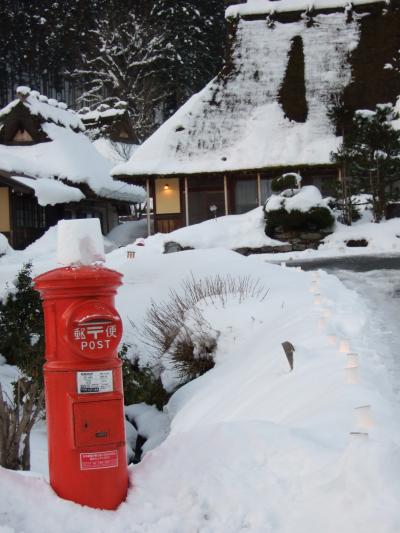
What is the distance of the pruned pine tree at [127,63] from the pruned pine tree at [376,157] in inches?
907

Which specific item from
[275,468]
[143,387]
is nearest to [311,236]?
[143,387]

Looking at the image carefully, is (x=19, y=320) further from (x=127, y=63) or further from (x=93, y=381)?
(x=127, y=63)

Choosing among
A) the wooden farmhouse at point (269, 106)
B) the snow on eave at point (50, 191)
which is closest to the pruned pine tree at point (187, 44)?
the wooden farmhouse at point (269, 106)

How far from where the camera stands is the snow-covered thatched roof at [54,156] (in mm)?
32969

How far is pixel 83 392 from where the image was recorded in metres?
3.96

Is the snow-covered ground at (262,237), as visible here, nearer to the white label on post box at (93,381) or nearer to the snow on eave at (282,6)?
the snow on eave at (282,6)

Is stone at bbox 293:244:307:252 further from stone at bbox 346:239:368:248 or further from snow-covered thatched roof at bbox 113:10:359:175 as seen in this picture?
snow-covered thatched roof at bbox 113:10:359:175

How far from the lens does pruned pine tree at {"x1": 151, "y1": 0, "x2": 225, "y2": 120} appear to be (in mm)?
46250

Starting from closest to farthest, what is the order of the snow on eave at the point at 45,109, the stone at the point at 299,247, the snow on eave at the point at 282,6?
1. the stone at the point at 299,247
2. the snow on eave at the point at 282,6
3. the snow on eave at the point at 45,109

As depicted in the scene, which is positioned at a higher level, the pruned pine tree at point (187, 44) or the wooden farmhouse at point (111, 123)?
the pruned pine tree at point (187, 44)

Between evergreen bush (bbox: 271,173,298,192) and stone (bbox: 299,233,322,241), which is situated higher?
evergreen bush (bbox: 271,173,298,192)

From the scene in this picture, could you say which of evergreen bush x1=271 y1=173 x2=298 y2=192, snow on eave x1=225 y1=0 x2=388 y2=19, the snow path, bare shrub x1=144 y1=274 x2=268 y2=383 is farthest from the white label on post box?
snow on eave x1=225 y1=0 x2=388 y2=19

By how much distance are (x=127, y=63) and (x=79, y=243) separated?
1770 inches

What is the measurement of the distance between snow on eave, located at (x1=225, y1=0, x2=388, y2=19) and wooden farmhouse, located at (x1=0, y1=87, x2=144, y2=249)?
9984 mm
